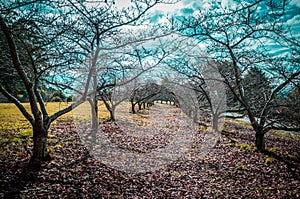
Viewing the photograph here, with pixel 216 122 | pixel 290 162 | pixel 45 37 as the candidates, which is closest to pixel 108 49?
pixel 45 37

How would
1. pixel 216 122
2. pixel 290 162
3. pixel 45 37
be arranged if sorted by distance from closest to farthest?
pixel 45 37 < pixel 290 162 < pixel 216 122

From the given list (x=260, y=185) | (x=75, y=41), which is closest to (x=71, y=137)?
(x=75, y=41)

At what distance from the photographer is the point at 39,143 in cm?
518

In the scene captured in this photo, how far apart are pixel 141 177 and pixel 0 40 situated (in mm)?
5936

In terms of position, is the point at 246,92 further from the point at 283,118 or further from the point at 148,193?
the point at 148,193

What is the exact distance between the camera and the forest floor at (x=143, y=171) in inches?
173

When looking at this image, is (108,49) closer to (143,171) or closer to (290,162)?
(143,171)

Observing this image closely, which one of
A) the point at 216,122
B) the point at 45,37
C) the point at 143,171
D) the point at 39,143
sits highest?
the point at 45,37

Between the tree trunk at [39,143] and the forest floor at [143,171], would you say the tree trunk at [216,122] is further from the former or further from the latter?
the tree trunk at [39,143]

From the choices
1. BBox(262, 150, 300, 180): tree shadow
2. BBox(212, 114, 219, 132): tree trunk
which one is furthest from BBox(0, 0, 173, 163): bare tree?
BBox(212, 114, 219, 132): tree trunk

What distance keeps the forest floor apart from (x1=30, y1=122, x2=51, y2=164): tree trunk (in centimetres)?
24

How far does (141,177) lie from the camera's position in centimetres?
552

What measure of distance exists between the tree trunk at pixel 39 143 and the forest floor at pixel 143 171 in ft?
0.79

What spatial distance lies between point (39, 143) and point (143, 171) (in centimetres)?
309
